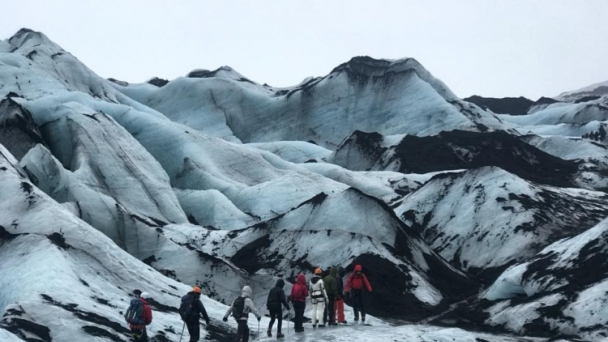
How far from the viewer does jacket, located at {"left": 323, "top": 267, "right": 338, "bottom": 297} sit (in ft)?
84.0

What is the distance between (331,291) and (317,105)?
67.9 meters

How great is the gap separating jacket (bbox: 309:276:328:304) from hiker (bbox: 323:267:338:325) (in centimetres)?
48

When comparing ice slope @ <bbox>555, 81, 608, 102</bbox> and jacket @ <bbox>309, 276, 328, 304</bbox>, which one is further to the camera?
ice slope @ <bbox>555, 81, 608, 102</bbox>

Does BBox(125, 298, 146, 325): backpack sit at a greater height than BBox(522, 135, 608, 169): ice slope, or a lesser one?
lesser

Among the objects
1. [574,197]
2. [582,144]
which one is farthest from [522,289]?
[582,144]

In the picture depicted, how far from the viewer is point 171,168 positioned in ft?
206

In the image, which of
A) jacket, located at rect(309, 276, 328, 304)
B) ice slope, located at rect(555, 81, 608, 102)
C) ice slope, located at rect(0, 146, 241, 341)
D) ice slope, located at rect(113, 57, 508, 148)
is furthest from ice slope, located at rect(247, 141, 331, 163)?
ice slope, located at rect(555, 81, 608, 102)

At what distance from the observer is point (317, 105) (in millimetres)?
92750

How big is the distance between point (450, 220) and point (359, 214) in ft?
30.1

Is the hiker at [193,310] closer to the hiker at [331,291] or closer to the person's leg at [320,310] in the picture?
the person's leg at [320,310]

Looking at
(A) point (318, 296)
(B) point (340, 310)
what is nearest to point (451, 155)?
(B) point (340, 310)

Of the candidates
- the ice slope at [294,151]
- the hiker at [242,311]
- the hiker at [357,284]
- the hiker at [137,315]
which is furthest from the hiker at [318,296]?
the ice slope at [294,151]

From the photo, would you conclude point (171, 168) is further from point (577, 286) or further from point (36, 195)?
point (577, 286)

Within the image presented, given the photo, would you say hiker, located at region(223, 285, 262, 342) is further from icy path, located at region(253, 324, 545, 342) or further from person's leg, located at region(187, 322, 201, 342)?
icy path, located at region(253, 324, 545, 342)
